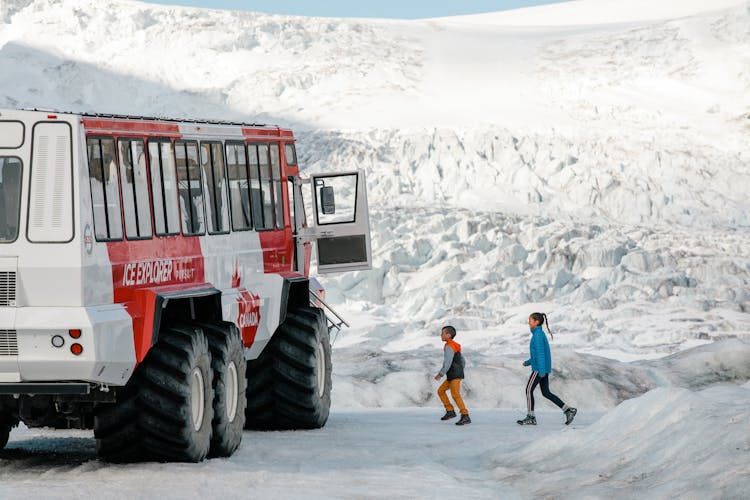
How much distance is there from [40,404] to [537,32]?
2108 inches

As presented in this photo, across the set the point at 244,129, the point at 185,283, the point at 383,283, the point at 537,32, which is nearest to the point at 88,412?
the point at 185,283

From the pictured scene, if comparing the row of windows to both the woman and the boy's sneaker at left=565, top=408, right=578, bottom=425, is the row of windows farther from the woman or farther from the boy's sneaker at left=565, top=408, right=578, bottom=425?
the boy's sneaker at left=565, top=408, right=578, bottom=425

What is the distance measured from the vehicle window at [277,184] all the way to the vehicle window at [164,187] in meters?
3.00

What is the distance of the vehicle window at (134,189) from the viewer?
953 centimetres

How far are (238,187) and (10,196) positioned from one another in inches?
136

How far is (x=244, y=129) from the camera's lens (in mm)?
12500

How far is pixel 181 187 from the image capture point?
1058cm

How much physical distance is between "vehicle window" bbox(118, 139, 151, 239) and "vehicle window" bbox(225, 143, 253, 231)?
2.02m

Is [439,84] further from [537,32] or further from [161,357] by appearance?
[161,357]

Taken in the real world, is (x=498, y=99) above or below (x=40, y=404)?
above

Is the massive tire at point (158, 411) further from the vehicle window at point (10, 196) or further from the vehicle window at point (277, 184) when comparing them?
the vehicle window at point (277, 184)

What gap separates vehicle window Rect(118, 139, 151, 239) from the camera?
31.3 ft

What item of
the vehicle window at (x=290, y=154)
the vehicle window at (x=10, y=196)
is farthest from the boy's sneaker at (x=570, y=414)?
the vehicle window at (x=10, y=196)

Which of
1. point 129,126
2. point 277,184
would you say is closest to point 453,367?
point 277,184
